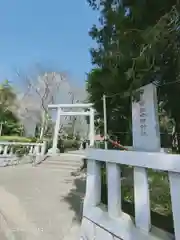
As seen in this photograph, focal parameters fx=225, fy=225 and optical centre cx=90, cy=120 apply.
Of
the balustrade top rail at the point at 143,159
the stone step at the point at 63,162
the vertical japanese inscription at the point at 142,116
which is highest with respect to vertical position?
the vertical japanese inscription at the point at 142,116

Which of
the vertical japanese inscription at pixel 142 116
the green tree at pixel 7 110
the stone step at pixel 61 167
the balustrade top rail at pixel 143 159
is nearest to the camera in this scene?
the balustrade top rail at pixel 143 159

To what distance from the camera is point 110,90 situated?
276cm

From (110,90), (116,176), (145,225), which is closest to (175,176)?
(145,225)

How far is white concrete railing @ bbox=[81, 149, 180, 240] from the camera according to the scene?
154cm

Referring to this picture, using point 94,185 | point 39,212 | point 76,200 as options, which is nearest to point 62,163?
point 76,200

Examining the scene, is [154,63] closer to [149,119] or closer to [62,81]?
[149,119]

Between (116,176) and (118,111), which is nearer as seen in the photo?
(116,176)

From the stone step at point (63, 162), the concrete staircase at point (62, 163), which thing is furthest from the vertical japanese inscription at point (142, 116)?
the stone step at point (63, 162)

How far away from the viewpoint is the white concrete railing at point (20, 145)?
33.6 ft

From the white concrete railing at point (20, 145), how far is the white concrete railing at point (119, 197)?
843 centimetres

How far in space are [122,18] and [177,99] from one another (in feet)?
3.49

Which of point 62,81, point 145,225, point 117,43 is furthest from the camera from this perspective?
point 62,81

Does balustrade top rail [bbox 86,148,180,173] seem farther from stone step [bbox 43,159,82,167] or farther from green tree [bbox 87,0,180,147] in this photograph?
stone step [bbox 43,159,82,167]

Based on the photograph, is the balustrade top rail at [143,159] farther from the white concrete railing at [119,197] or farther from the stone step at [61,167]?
the stone step at [61,167]
